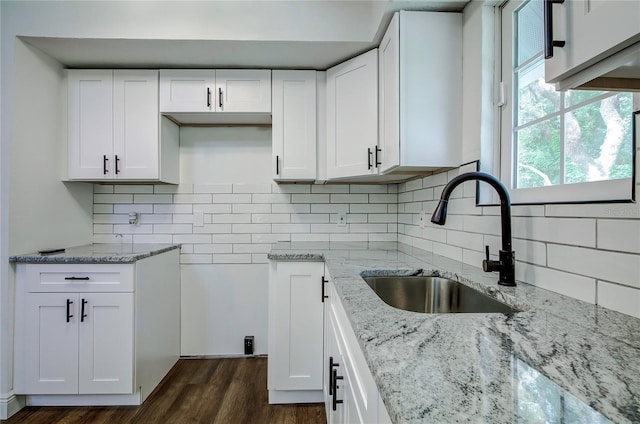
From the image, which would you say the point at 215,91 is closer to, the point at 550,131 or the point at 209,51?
the point at 209,51

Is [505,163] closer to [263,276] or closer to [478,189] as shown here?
[478,189]

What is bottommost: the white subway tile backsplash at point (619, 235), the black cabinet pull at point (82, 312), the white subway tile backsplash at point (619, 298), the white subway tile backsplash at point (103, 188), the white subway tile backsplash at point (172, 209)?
the black cabinet pull at point (82, 312)

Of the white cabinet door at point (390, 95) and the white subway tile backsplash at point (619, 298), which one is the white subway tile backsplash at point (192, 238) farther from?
the white subway tile backsplash at point (619, 298)

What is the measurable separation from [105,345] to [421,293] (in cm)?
183

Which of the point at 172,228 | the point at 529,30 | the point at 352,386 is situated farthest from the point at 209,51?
the point at 352,386

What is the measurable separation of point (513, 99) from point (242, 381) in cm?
230

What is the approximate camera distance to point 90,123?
213cm

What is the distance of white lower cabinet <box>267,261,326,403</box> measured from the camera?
183cm

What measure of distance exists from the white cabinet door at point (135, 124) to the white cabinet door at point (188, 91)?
9 centimetres

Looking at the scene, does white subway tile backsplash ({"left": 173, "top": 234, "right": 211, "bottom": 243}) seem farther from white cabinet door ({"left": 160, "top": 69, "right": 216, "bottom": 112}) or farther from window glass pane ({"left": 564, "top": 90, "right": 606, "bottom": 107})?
window glass pane ({"left": 564, "top": 90, "right": 606, "bottom": 107})

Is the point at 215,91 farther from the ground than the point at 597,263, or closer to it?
farther from the ground

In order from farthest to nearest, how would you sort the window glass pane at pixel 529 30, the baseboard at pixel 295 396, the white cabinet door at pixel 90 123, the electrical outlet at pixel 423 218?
the white cabinet door at pixel 90 123, the electrical outlet at pixel 423 218, the baseboard at pixel 295 396, the window glass pane at pixel 529 30

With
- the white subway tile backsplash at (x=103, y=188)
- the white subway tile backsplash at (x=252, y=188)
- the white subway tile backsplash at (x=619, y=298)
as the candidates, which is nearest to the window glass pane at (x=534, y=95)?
the white subway tile backsplash at (x=619, y=298)

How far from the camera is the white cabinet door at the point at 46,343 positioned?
1.81m
